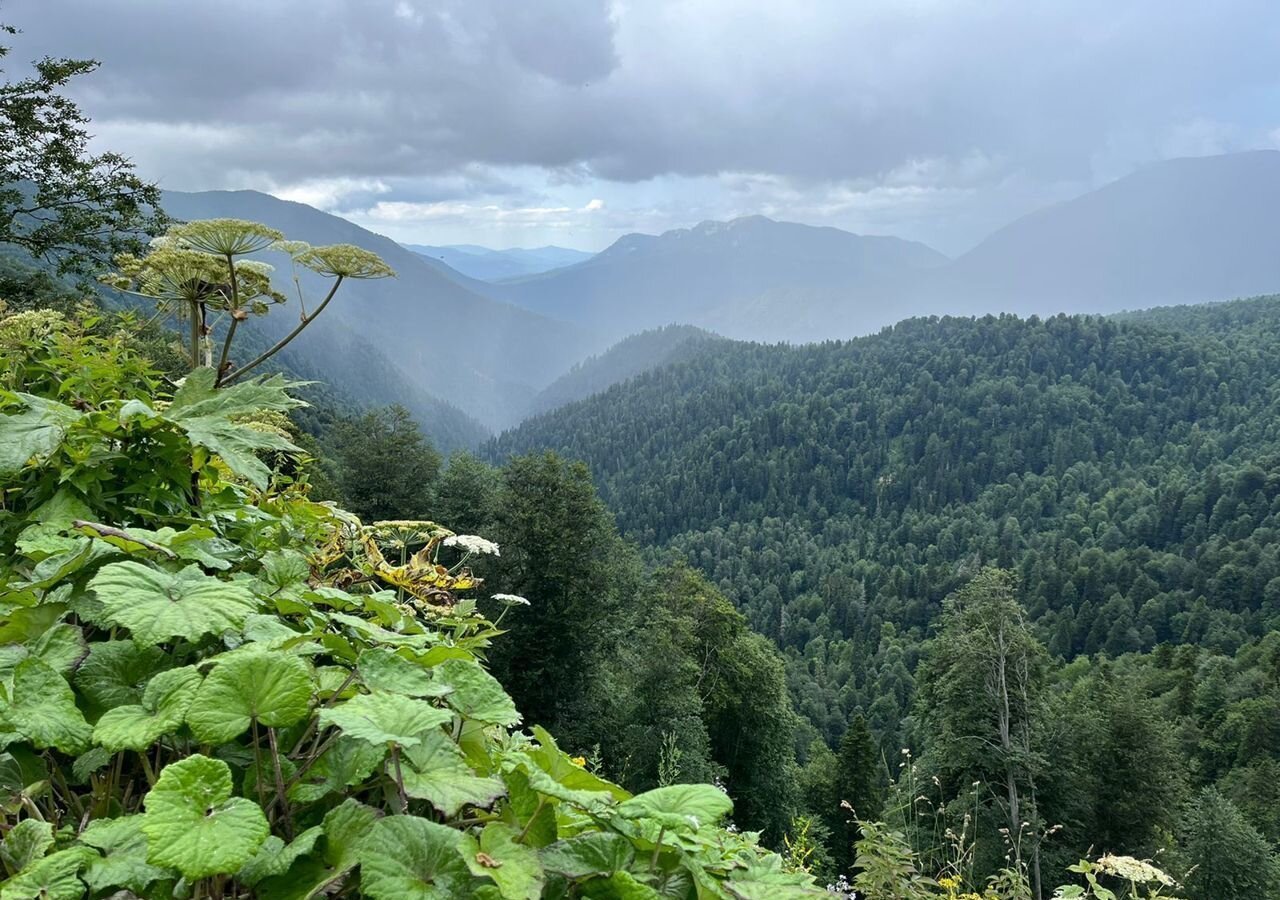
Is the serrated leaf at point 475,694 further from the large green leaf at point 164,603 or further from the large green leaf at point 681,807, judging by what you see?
the large green leaf at point 164,603

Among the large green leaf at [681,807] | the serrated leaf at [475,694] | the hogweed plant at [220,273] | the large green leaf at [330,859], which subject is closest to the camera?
the large green leaf at [330,859]

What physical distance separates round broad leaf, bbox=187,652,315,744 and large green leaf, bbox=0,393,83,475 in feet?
3.47

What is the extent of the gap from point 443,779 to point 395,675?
0.24 meters

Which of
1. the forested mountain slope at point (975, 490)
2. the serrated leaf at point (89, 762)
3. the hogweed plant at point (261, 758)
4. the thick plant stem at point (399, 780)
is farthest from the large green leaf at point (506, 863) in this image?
the forested mountain slope at point (975, 490)

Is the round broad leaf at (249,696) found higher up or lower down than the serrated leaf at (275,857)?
higher up

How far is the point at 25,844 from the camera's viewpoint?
1093 mm

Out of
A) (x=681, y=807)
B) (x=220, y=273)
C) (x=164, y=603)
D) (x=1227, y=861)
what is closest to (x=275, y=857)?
(x=164, y=603)

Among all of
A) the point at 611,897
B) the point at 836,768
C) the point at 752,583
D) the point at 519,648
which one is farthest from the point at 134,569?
the point at 752,583

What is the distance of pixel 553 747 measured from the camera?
4.99ft

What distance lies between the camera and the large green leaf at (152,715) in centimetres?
116

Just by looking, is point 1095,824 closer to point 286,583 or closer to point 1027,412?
point 286,583

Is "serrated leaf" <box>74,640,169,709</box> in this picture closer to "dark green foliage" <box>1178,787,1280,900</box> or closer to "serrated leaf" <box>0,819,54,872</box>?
"serrated leaf" <box>0,819,54,872</box>

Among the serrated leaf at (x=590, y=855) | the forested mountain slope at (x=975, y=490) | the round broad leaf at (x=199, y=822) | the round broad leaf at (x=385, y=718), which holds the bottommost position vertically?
the forested mountain slope at (x=975, y=490)

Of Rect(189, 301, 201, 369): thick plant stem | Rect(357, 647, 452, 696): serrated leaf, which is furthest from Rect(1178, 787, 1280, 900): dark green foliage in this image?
Rect(189, 301, 201, 369): thick plant stem
